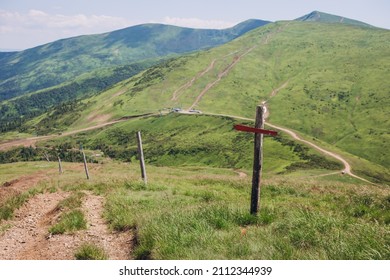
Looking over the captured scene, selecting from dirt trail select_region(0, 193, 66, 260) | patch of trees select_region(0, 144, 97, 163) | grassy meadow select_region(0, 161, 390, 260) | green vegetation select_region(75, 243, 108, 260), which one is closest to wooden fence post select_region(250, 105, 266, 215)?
grassy meadow select_region(0, 161, 390, 260)

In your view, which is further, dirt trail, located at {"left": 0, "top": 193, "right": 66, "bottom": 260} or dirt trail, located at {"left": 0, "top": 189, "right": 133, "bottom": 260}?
dirt trail, located at {"left": 0, "top": 193, "right": 66, "bottom": 260}

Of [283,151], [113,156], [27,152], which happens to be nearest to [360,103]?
[283,151]

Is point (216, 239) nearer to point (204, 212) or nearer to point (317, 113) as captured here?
point (204, 212)

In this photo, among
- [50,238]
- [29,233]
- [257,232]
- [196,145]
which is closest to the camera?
[257,232]

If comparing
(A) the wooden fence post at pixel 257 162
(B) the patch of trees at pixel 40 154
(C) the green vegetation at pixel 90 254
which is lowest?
(B) the patch of trees at pixel 40 154

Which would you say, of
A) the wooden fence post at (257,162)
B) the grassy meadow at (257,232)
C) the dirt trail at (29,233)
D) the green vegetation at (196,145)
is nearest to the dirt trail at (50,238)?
the dirt trail at (29,233)

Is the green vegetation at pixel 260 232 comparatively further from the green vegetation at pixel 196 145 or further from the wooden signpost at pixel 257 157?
the green vegetation at pixel 196 145

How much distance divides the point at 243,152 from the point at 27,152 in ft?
381

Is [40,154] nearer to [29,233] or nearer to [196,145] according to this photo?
[196,145]

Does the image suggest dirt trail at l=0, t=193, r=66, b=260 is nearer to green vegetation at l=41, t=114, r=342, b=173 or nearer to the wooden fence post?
the wooden fence post

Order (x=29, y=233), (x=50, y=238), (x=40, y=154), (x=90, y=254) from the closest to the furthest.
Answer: (x=90, y=254) → (x=50, y=238) → (x=29, y=233) → (x=40, y=154)

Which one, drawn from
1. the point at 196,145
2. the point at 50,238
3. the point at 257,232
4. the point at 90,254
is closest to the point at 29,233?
the point at 50,238

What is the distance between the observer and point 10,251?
36.9 ft

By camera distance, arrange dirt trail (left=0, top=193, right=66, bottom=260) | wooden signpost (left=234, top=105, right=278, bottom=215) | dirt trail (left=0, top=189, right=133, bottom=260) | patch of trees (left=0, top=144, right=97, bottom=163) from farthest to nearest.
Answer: patch of trees (left=0, top=144, right=97, bottom=163) < wooden signpost (left=234, top=105, right=278, bottom=215) < dirt trail (left=0, top=193, right=66, bottom=260) < dirt trail (left=0, top=189, right=133, bottom=260)
